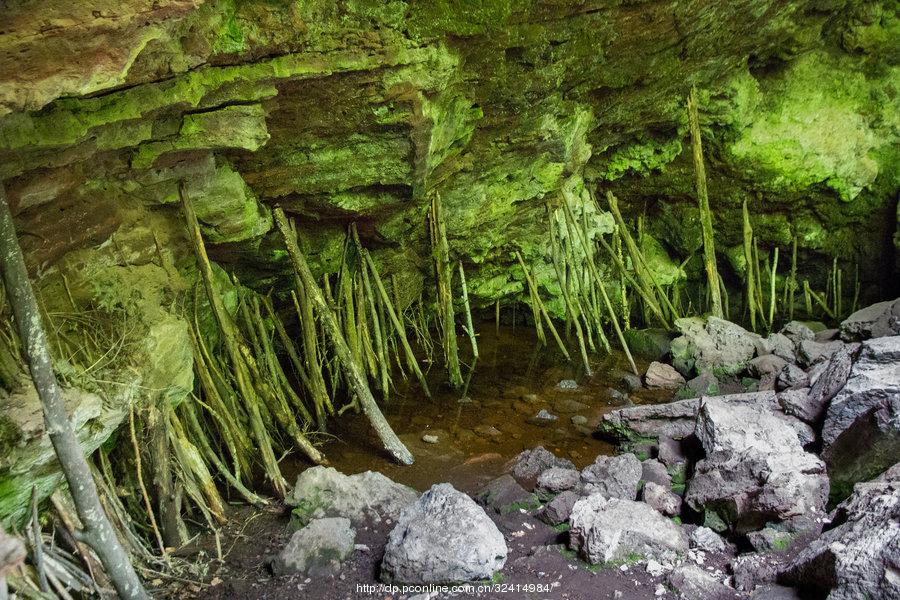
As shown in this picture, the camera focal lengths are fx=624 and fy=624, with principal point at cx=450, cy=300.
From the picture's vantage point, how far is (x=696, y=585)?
3.67m

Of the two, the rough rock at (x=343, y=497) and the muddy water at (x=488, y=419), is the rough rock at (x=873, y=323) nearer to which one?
the muddy water at (x=488, y=419)

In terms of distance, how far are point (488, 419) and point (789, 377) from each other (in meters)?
3.23

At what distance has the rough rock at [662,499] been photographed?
15.1 ft

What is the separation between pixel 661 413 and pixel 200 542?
168 inches

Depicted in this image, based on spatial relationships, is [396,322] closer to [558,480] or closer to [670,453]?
[558,480]

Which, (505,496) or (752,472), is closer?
(752,472)

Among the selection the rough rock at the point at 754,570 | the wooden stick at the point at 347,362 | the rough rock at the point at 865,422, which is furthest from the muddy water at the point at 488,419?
the rough rock at the point at 754,570

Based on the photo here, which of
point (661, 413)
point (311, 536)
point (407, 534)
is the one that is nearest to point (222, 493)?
point (311, 536)

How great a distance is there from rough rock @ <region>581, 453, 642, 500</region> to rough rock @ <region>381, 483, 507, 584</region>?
1179 millimetres

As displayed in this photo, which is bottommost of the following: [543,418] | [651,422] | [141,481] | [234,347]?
[543,418]

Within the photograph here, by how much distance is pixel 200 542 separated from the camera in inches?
181

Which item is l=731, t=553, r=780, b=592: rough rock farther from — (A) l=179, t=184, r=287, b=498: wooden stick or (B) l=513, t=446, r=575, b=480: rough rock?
(A) l=179, t=184, r=287, b=498: wooden stick

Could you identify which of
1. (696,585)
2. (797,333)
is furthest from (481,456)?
(797,333)

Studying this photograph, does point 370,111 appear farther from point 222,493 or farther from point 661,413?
point 661,413
